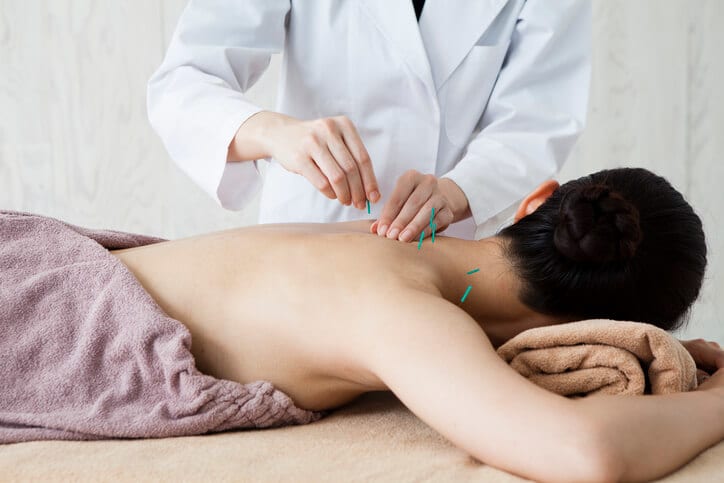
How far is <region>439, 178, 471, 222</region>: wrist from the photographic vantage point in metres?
1.49

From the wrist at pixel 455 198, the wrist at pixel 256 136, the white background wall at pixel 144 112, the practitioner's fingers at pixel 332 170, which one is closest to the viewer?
the practitioner's fingers at pixel 332 170

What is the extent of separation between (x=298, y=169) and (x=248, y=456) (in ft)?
1.52

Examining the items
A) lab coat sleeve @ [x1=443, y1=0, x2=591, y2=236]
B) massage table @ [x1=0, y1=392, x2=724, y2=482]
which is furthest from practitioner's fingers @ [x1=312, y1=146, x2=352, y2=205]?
lab coat sleeve @ [x1=443, y1=0, x2=591, y2=236]

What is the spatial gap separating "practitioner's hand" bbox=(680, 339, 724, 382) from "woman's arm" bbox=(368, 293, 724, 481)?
11.4 inches

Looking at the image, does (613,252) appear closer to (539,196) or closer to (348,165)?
(539,196)

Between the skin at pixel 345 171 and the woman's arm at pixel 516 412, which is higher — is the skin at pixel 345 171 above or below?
above

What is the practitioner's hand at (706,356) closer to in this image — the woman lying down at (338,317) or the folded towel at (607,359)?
the woman lying down at (338,317)

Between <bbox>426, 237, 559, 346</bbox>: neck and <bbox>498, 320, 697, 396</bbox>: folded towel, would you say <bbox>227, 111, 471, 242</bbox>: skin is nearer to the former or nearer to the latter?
<bbox>426, 237, 559, 346</bbox>: neck

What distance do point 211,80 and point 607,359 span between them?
964mm

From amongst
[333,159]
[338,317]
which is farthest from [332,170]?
[338,317]

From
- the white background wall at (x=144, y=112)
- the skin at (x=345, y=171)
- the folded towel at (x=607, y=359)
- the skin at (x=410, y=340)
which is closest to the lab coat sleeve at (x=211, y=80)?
the skin at (x=345, y=171)

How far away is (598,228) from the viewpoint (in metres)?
1.08

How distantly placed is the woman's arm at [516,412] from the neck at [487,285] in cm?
21

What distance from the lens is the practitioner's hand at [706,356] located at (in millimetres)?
1301
